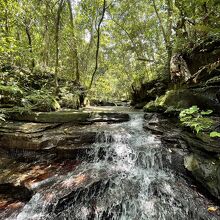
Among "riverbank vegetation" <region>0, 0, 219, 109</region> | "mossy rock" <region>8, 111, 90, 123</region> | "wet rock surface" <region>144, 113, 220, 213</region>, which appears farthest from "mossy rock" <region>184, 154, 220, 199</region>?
"mossy rock" <region>8, 111, 90, 123</region>

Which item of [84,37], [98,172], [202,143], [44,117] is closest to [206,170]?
[202,143]

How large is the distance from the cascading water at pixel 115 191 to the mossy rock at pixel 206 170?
504 millimetres

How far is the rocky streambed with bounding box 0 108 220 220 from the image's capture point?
3.56 meters

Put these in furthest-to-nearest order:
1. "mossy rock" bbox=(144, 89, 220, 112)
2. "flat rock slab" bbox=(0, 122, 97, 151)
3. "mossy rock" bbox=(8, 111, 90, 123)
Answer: "mossy rock" bbox=(8, 111, 90, 123) → "mossy rock" bbox=(144, 89, 220, 112) → "flat rock slab" bbox=(0, 122, 97, 151)

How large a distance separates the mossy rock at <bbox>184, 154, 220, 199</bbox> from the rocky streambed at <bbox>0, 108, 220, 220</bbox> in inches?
0.8

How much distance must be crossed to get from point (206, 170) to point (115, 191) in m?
1.89

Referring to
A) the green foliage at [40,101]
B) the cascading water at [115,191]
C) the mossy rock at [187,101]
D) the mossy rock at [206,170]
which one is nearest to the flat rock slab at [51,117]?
the green foliage at [40,101]

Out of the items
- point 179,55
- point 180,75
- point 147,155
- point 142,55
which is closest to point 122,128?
point 147,155

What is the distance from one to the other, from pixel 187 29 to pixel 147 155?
24.8 feet

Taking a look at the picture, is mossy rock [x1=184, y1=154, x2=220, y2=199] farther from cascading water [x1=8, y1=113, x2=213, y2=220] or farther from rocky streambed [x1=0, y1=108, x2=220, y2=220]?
cascading water [x1=8, y1=113, x2=213, y2=220]

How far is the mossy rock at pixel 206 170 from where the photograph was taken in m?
3.51

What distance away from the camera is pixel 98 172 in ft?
14.7

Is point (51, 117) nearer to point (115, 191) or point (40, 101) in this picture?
point (40, 101)

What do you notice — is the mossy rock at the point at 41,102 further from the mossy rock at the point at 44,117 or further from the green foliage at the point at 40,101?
the mossy rock at the point at 44,117
